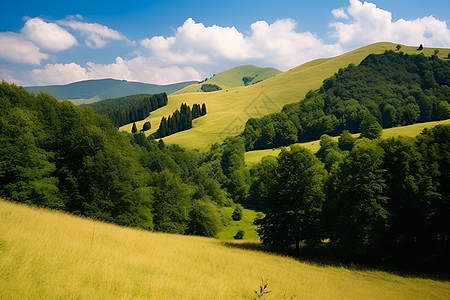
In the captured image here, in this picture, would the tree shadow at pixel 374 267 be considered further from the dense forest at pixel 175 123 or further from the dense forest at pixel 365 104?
the dense forest at pixel 175 123

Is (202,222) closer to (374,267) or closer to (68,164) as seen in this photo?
(68,164)

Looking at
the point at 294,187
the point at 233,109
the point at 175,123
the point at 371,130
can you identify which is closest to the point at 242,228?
the point at 294,187

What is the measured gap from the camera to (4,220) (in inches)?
474

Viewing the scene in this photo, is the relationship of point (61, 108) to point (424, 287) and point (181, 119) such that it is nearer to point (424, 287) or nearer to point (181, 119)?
point (424, 287)

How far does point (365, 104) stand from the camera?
130875mm

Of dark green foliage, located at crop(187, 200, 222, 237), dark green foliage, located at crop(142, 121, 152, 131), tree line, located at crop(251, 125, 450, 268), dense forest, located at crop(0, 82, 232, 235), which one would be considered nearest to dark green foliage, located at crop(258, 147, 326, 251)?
tree line, located at crop(251, 125, 450, 268)

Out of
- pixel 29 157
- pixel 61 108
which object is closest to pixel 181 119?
pixel 61 108

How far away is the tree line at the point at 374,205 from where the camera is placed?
29.7 metres

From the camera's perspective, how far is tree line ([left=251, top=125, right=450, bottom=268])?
29.7m

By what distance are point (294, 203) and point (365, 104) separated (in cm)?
11934

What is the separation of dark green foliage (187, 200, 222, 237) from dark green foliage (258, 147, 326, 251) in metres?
21.5

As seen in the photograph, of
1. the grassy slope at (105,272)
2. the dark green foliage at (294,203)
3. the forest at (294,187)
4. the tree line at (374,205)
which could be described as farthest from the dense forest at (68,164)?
the tree line at (374,205)

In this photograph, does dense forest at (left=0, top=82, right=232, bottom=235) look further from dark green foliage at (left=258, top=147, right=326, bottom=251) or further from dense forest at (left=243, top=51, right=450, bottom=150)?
dense forest at (left=243, top=51, right=450, bottom=150)

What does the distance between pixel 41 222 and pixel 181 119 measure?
140747mm
